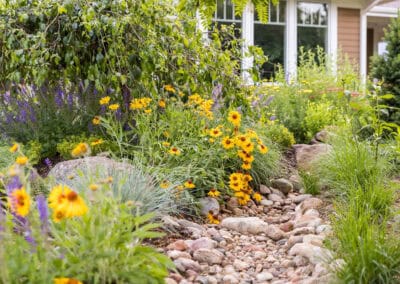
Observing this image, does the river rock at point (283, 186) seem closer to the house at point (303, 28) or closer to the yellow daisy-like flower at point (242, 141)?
the yellow daisy-like flower at point (242, 141)

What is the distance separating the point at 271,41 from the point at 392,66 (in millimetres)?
3873

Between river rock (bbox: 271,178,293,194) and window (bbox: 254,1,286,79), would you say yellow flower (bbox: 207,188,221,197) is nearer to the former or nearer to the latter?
river rock (bbox: 271,178,293,194)

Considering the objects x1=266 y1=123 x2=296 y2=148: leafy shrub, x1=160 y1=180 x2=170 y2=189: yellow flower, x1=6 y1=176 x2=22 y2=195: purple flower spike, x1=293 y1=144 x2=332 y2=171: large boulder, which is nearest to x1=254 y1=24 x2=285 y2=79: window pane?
x1=266 y1=123 x2=296 y2=148: leafy shrub

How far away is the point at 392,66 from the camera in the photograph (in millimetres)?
6062

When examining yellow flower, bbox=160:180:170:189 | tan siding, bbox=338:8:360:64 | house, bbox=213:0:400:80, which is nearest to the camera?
yellow flower, bbox=160:180:170:189

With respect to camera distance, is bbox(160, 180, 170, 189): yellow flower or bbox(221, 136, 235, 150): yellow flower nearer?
bbox(160, 180, 170, 189): yellow flower

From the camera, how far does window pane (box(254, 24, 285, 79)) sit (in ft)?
31.6

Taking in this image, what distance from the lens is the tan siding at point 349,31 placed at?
10406 millimetres

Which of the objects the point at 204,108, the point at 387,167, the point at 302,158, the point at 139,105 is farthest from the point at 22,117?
the point at 387,167

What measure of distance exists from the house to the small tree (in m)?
2.76

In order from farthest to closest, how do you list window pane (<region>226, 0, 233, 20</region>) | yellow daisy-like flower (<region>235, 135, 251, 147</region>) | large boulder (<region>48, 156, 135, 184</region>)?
window pane (<region>226, 0, 233, 20</region>)
yellow daisy-like flower (<region>235, 135, 251, 147</region>)
large boulder (<region>48, 156, 135, 184</region>)

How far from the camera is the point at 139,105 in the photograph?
382 cm

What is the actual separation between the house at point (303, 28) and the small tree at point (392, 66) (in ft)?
9.07

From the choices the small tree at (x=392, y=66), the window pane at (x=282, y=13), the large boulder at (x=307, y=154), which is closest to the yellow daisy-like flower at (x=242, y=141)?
the large boulder at (x=307, y=154)
